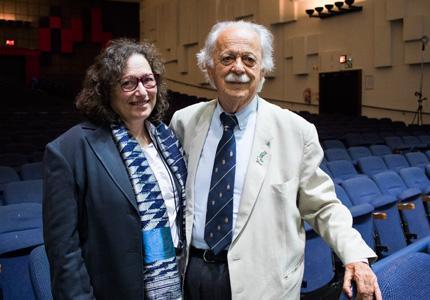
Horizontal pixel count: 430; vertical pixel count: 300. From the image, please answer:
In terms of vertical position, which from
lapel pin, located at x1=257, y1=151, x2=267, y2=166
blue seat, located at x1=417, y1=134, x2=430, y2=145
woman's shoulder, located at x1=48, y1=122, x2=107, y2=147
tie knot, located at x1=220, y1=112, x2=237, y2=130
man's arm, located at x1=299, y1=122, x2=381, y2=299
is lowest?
blue seat, located at x1=417, y1=134, x2=430, y2=145

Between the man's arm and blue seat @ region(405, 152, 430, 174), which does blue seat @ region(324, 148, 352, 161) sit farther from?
the man's arm

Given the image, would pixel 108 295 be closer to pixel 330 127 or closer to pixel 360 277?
pixel 360 277

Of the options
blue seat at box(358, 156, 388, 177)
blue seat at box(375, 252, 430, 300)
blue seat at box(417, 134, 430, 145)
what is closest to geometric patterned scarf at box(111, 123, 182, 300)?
blue seat at box(375, 252, 430, 300)

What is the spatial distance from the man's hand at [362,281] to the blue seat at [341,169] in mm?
3349

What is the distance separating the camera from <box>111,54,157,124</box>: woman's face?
1.34 meters

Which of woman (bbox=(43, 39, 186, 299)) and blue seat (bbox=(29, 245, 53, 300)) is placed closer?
woman (bbox=(43, 39, 186, 299))

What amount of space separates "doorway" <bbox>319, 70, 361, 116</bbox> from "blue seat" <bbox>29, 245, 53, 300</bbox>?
418 inches

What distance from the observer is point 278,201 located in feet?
4.51

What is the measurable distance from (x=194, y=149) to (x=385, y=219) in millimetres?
1996

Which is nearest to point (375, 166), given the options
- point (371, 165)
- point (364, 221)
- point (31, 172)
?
point (371, 165)

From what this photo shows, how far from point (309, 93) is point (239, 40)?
1135 centimetres

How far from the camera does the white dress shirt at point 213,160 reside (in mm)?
1420

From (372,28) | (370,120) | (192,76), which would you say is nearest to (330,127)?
(370,120)

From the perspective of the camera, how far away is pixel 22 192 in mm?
3295
